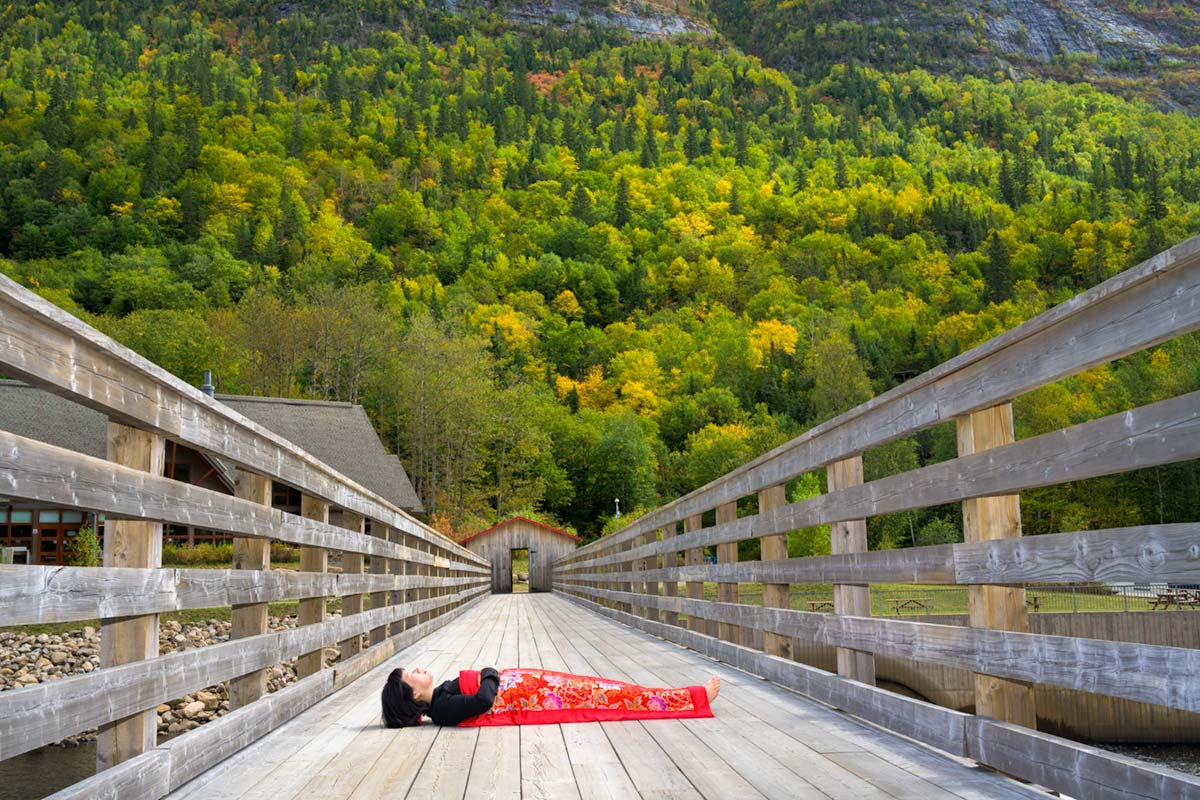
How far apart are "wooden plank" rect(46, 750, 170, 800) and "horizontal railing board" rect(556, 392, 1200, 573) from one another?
234cm

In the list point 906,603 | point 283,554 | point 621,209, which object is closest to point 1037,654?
point 906,603

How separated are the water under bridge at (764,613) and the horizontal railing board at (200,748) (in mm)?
11

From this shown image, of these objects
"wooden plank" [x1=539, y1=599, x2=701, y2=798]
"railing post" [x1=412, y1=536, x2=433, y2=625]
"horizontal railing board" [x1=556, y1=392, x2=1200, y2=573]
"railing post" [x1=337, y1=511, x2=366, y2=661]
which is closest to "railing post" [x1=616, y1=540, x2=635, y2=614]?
→ "railing post" [x1=412, y1=536, x2=433, y2=625]

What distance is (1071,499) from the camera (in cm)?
4272

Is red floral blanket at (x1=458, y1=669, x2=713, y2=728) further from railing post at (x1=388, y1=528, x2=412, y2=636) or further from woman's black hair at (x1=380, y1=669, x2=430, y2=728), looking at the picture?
railing post at (x1=388, y1=528, x2=412, y2=636)

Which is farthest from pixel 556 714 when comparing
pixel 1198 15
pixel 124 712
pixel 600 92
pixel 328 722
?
pixel 1198 15

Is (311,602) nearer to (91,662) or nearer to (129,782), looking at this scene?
(129,782)

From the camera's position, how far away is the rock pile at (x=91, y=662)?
12.3m

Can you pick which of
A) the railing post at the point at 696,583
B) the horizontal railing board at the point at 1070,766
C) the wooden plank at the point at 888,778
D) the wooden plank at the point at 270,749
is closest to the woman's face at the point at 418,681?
the wooden plank at the point at 270,749

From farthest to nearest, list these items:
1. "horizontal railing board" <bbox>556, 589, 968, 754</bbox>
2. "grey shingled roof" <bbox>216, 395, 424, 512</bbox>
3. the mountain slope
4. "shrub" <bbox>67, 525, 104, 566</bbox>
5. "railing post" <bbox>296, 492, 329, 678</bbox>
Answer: the mountain slope
"grey shingled roof" <bbox>216, 395, 424, 512</bbox>
"shrub" <bbox>67, 525, 104, 566</bbox>
"railing post" <bbox>296, 492, 329, 678</bbox>
"horizontal railing board" <bbox>556, 589, 968, 754</bbox>

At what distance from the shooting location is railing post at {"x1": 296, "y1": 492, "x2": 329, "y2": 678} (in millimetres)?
4781

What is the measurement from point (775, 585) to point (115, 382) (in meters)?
3.60

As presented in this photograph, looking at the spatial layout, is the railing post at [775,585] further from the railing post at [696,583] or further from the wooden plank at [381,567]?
the wooden plank at [381,567]

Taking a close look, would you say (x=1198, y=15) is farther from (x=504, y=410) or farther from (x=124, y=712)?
(x=124, y=712)
